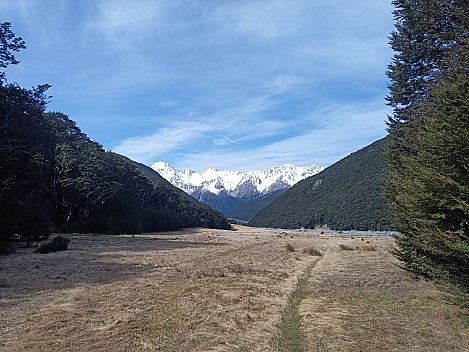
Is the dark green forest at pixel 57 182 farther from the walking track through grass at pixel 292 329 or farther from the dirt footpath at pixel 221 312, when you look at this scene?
the walking track through grass at pixel 292 329

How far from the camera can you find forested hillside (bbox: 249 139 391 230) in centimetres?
11381

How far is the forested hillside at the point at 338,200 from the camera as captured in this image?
4481 inches

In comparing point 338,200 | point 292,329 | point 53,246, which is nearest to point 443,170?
point 292,329

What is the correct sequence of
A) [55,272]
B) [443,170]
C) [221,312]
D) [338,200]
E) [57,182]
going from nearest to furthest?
[443,170]
[221,312]
[55,272]
[57,182]
[338,200]

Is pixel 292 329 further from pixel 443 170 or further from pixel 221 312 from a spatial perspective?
pixel 443 170

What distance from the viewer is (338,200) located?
13600cm

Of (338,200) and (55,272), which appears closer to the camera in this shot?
(55,272)

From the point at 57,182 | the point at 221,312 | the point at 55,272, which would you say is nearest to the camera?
the point at 221,312

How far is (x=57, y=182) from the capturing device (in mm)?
50906

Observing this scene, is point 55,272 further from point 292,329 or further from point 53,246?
point 292,329

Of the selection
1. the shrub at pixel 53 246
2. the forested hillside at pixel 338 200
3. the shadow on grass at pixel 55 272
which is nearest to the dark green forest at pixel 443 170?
the shadow on grass at pixel 55 272

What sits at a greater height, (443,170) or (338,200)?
(338,200)

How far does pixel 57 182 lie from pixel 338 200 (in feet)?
343

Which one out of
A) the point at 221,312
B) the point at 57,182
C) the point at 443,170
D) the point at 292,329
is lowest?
the point at 292,329
